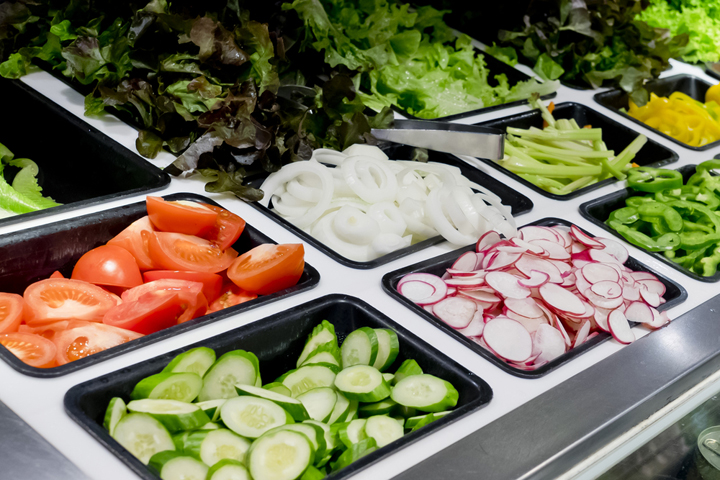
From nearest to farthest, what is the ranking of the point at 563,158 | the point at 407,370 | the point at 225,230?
the point at 407,370 < the point at 225,230 < the point at 563,158

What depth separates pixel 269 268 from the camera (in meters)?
1.62

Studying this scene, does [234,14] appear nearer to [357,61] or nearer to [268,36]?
[268,36]

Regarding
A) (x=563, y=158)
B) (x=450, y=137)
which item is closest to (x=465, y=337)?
(x=450, y=137)

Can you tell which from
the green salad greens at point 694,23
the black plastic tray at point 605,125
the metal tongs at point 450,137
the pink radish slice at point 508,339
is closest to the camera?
the pink radish slice at point 508,339

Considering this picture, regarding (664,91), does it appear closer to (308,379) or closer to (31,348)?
(308,379)

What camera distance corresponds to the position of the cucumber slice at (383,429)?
50.0 inches

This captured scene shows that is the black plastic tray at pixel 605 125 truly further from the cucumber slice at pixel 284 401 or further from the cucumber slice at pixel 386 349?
the cucumber slice at pixel 284 401

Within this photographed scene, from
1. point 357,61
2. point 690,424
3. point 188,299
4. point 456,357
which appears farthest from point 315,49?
point 690,424

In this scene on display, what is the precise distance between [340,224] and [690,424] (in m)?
0.96

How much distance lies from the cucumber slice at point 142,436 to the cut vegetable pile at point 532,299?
698 millimetres

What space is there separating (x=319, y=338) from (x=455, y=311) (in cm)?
35

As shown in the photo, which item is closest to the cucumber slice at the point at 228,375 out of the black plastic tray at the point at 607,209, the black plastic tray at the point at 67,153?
the black plastic tray at the point at 67,153

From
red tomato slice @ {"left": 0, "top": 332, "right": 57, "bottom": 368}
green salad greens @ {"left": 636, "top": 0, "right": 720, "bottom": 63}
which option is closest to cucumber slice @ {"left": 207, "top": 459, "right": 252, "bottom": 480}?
red tomato slice @ {"left": 0, "top": 332, "right": 57, "bottom": 368}

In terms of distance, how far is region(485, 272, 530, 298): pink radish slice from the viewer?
67.1 inches
